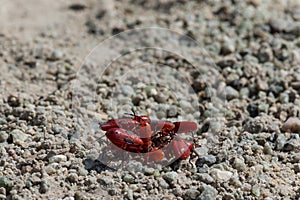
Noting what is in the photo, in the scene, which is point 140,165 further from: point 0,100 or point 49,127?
point 0,100

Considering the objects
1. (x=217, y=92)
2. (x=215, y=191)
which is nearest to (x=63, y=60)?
(x=217, y=92)

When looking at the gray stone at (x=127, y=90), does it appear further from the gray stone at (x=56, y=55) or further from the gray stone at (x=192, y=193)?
the gray stone at (x=192, y=193)

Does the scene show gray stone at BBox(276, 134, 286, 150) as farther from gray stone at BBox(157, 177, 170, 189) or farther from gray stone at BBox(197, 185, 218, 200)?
gray stone at BBox(157, 177, 170, 189)

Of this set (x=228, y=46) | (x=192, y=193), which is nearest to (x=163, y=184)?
(x=192, y=193)

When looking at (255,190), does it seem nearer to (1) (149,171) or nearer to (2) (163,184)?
(2) (163,184)

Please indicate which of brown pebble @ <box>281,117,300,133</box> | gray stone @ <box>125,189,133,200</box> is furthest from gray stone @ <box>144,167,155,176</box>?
brown pebble @ <box>281,117,300,133</box>

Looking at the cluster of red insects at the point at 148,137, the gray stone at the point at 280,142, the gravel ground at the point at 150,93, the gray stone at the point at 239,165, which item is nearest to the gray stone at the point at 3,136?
the gravel ground at the point at 150,93

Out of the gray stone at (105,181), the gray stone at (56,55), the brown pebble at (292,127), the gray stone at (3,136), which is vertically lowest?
the gray stone at (105,181)
